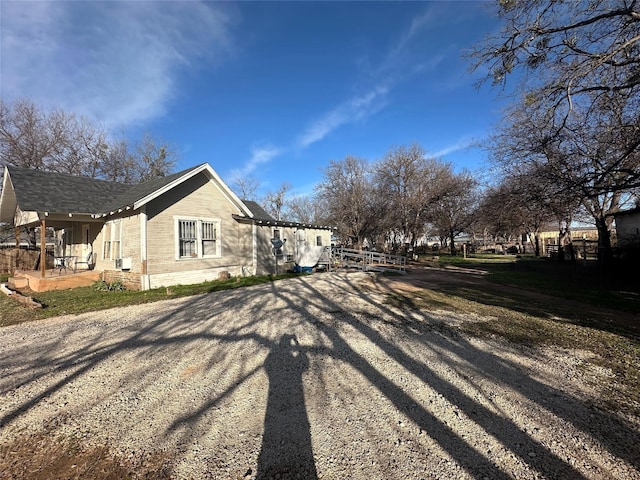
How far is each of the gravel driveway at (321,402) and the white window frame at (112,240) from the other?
6830mm

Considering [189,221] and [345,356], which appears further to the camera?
[189,221]

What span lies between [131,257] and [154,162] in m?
22.2

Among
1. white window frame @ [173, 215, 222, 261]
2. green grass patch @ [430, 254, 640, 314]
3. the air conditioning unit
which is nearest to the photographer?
green grass patch @ [430, 254, 640, 314]

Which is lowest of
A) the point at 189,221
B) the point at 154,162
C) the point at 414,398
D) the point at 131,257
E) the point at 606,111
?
the point at 414,398

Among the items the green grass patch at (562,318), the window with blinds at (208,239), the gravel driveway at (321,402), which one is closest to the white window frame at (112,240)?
the window with blinds at (208,239)

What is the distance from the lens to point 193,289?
11.1m

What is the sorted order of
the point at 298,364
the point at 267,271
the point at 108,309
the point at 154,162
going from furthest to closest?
the point at 154,162
the point at 267,271
the point at 108,309
the point at 298,364

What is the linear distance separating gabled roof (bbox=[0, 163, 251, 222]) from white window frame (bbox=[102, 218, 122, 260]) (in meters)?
0.65

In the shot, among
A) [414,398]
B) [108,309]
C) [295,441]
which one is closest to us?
[295,441]

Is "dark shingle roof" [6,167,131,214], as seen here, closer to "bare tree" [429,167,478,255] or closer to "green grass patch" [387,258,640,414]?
"green grass patch" [387,258,640,414]

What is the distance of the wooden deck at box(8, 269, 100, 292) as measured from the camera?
36.3 ft

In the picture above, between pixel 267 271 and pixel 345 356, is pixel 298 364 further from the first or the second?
pixel 267 271

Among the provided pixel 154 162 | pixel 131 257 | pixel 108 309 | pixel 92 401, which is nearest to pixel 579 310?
pixel 92 401

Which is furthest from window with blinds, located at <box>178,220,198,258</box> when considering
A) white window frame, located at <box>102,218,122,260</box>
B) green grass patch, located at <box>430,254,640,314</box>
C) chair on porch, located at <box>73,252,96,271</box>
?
green grass patch, located at <box>430,254,640,314</box>
